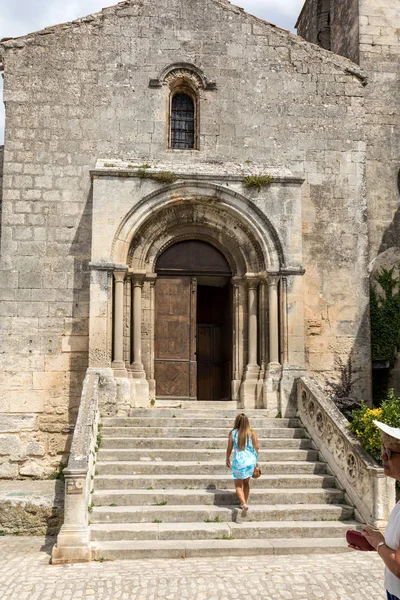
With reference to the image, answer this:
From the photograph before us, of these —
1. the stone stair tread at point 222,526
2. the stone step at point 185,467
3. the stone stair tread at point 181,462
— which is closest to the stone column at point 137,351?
the stone stair tread at point 181,462

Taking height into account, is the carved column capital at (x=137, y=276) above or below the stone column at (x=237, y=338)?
above

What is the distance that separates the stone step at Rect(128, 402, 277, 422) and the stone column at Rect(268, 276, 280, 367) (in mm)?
892

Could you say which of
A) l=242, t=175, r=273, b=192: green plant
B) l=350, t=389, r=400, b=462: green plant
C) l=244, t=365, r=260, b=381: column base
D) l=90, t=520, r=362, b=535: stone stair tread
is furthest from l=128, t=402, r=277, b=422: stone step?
l=242, t=175, r=273, b=192: green plant

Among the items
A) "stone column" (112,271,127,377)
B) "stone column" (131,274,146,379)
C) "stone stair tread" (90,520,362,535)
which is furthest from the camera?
"stone column" (131,274,146,379)

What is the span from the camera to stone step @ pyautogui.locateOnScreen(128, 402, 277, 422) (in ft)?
36.1

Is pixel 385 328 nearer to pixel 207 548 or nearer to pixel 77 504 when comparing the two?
pixel 207 548

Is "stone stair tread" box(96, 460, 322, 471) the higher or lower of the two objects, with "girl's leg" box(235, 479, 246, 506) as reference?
higher

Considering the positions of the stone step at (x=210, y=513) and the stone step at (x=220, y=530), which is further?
the stone step at (x=210, y=513)

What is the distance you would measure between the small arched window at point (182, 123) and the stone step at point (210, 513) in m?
6.89

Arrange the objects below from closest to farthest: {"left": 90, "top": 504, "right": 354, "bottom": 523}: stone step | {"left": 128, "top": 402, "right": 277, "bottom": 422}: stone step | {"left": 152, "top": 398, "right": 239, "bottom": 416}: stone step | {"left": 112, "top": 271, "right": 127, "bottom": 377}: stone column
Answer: {"left": 90, "top": 504, "right": 354, "bottom": 523}: stone step
{"left": 128, "top": 402, "right": 277, "bottom": 422}: stone step
{"left": 112, "top": 271, "right": 127, "bottom": 377}: stone column
{"left": 152, "top": 398, "right": 239, "bottom": 416}: stone step

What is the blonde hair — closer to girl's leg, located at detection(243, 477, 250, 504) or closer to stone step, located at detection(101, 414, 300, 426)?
girl's leg, located at detection(243, 477, 250, 504)

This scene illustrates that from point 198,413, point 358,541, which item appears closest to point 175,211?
point 198,413

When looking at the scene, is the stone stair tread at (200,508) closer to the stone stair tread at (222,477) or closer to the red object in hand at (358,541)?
the stone stair tread at (222,477)

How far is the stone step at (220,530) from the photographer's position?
807cm
